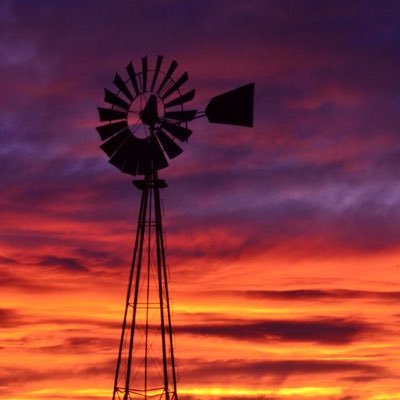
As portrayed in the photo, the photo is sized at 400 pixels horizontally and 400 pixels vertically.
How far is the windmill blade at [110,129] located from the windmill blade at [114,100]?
0.70 metres

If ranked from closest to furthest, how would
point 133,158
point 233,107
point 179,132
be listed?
point 233,107 → point 179,132 → point 133,158

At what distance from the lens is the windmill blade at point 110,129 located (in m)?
29.3

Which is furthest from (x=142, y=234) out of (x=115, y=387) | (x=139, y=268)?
(x=115, y=387)

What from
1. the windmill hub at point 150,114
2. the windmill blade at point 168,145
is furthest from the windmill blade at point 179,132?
the windmill hub at point 150,114

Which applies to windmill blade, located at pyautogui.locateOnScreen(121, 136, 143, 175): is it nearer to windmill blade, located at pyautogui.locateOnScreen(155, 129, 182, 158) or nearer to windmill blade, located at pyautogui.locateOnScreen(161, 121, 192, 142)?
windmill blade, located at pyautogui.locateOnScreen(155, 129, 182, 158)

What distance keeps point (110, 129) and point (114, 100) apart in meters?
1.21

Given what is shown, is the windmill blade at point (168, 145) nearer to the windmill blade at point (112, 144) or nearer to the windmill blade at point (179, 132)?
the windmill blade at point (179, 132)

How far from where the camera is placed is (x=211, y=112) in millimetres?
28266

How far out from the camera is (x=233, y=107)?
27.9 metres

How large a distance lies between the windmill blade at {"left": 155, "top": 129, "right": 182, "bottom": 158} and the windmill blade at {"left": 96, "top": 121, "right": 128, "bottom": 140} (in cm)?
160

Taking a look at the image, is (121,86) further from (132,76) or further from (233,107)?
(233,107)

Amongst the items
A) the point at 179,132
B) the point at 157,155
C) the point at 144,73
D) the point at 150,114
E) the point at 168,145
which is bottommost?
the point at 157,155

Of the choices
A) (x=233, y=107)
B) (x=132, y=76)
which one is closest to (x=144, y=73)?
(x=132, y=76)

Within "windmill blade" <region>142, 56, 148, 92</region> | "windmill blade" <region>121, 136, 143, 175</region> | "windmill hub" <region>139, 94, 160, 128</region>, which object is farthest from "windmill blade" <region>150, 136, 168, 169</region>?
"windmill blade" <region>142, 56, 148, 92</region>
